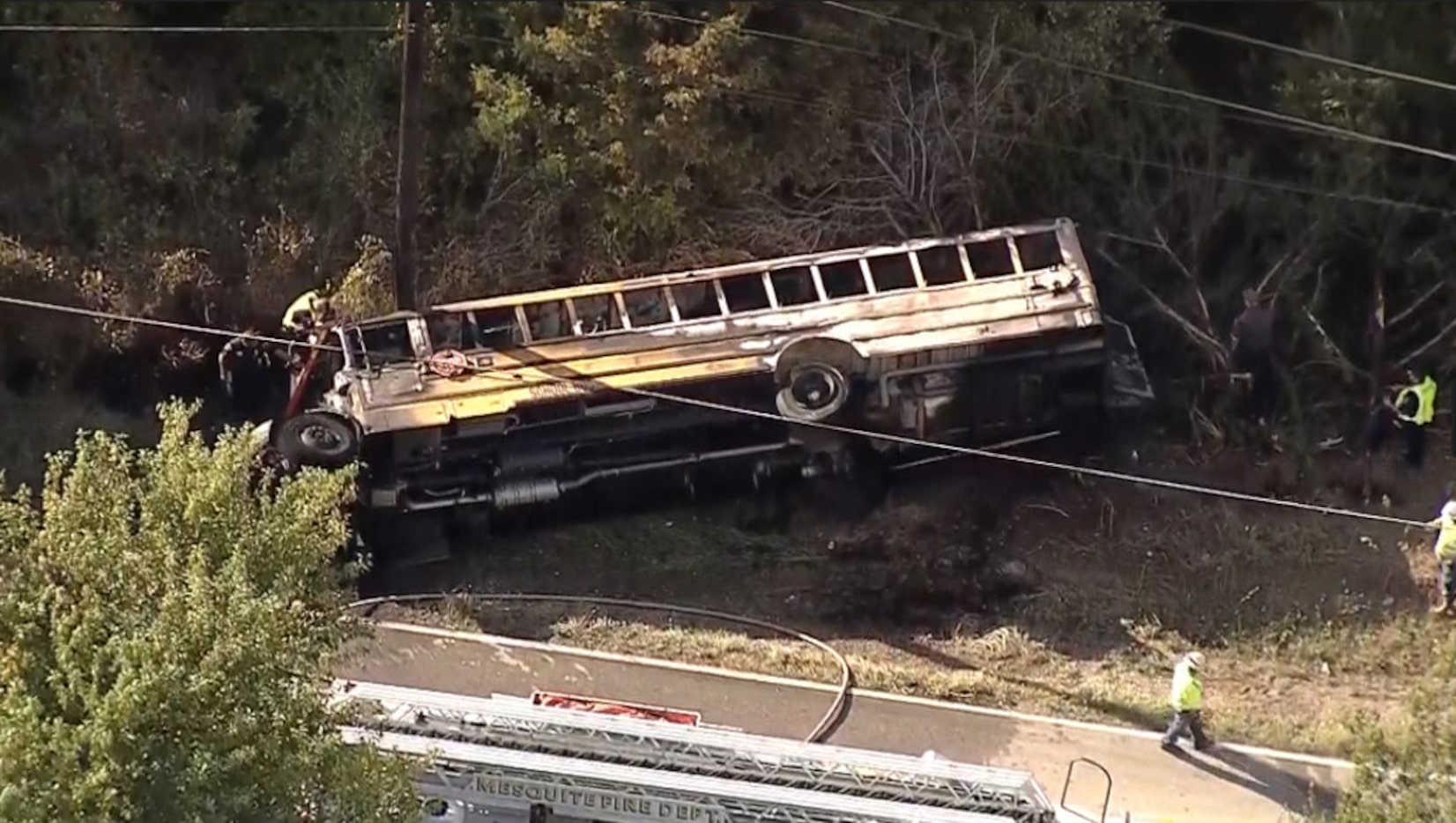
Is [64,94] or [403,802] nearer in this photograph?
[403,802]

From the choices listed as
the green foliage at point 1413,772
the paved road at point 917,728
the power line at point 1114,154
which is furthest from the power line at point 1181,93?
the green foliage at point 1413,772

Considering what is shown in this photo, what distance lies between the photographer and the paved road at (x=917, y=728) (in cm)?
1235

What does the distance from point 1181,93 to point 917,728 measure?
806 cm

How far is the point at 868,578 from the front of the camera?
47.5ft

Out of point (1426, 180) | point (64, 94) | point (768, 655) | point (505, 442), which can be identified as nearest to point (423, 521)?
point (505, 442)

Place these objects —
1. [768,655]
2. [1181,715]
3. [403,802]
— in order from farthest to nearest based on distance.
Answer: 1. [768,655]
2. [1181,715]
3. [403,802]

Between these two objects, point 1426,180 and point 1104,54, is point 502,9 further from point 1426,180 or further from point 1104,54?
point 1426,180

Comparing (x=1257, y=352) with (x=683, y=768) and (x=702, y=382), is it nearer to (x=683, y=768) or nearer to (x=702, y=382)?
(x=702, y=382)

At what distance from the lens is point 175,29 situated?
17.7 metres

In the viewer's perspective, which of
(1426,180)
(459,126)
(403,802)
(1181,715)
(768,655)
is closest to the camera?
(403,802)

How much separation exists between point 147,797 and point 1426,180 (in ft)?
45.6

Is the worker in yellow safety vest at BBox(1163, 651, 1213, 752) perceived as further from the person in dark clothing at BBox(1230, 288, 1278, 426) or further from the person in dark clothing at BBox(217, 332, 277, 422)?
the person in dark clothing at BBox(217, 332, 277, 422)

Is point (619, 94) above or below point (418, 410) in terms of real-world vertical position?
above

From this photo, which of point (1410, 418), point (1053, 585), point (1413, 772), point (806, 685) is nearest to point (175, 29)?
point (806, 685)
